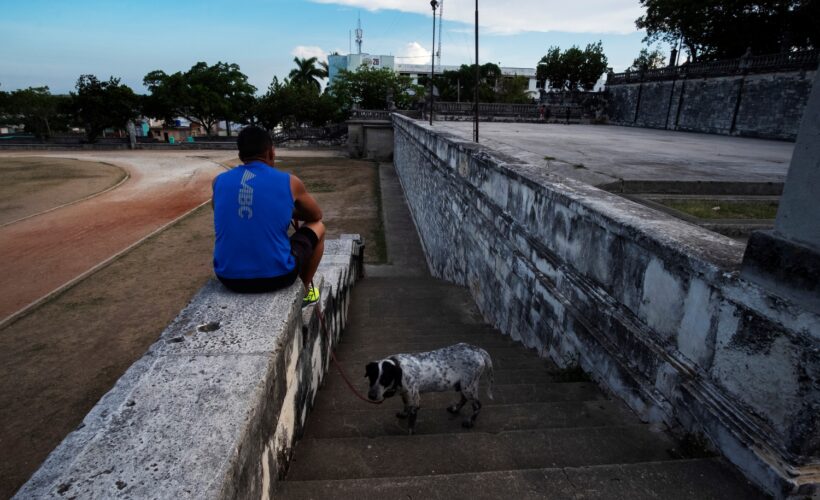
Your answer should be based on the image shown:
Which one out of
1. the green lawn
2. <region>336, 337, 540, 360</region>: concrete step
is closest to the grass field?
<region>336, 337, 540, 360</region>: concrete step

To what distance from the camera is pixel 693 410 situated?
7.02ft

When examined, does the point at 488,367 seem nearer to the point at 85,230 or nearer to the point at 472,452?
the point at 472,452

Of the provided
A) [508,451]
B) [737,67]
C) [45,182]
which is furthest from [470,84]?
[508,451]

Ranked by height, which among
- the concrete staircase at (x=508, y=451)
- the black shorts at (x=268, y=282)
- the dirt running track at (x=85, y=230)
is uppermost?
the black shorts at (x=268, y=282)

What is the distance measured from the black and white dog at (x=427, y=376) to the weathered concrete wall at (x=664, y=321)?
0.85m

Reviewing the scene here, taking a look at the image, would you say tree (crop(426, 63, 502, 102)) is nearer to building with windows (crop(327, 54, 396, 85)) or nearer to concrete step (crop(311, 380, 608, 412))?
building with windows (crop(327, 54, 396, 85))

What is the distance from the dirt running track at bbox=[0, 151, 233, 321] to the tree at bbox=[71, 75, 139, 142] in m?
17.2

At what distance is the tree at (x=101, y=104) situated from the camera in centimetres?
3709

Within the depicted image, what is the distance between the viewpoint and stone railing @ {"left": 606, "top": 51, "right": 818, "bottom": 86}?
58.3 feet

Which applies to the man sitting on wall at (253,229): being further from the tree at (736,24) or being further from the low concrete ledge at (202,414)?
the tree at (736,24)

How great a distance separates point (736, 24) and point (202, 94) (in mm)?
43553

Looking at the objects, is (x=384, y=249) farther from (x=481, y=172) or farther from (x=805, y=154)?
(x=805, y=154)

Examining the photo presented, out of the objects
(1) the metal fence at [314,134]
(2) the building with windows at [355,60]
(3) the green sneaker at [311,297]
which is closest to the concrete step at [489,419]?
(3) the green sneaker at [311,297]

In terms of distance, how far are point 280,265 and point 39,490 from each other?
4.82 ft
